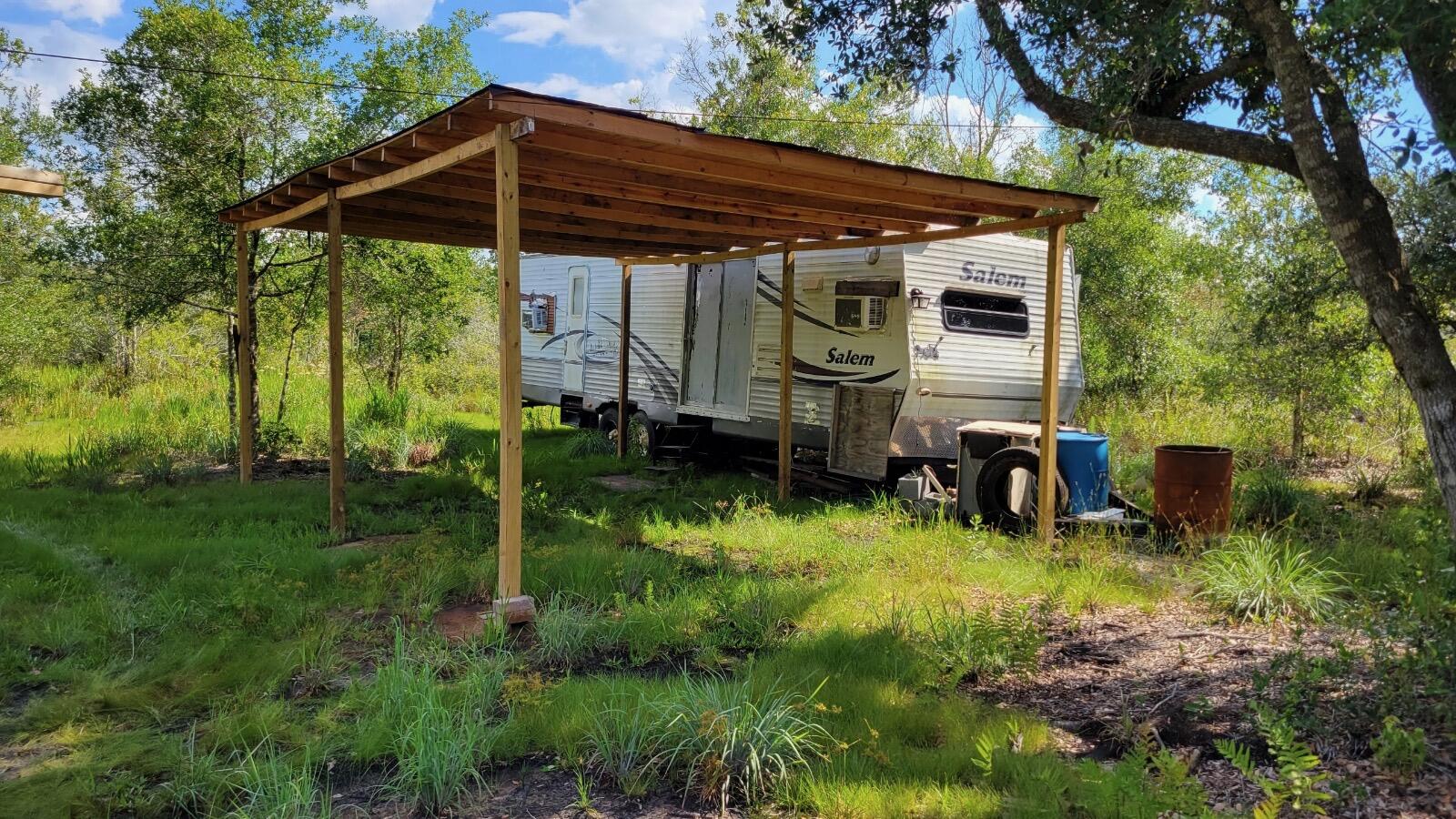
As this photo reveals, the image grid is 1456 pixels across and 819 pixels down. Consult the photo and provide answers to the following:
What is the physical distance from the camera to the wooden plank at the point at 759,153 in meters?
4.48

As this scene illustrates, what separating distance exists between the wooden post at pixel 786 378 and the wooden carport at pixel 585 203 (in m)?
0.02

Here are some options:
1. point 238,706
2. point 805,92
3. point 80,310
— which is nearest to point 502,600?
point 238,706

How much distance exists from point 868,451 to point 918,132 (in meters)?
16.8

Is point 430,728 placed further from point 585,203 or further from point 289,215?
point 289,215

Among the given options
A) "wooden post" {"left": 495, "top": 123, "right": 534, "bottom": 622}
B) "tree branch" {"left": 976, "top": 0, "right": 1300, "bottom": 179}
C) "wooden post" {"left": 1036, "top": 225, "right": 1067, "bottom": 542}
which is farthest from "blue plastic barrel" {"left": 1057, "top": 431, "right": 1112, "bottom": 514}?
"wooden post" {"left": 495, "top": 123, "right": 534, "bottom": 622}

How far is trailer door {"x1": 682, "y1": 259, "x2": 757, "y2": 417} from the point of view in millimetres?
9820

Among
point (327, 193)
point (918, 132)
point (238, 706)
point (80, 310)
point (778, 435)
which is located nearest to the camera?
point (238, 706)

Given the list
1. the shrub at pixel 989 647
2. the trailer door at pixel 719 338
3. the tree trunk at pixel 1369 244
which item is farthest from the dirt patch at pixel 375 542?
the tree trunk at pixel 1369 244

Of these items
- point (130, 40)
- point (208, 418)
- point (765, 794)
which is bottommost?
point (765, 794)

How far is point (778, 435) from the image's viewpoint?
907cm

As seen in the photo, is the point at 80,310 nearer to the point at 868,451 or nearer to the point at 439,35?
the point at 439,35

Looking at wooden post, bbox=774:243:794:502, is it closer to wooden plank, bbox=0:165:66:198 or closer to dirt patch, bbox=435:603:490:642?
dirt patch, bbox=435:603:490:642

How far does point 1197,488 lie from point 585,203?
534 cm

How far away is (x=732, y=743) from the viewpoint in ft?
9.89
